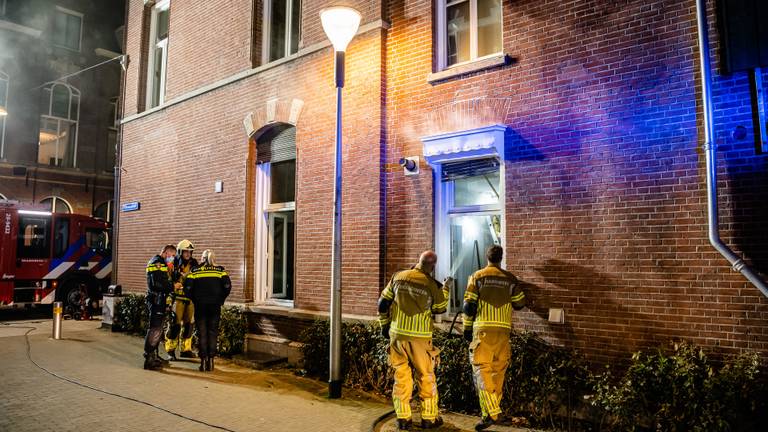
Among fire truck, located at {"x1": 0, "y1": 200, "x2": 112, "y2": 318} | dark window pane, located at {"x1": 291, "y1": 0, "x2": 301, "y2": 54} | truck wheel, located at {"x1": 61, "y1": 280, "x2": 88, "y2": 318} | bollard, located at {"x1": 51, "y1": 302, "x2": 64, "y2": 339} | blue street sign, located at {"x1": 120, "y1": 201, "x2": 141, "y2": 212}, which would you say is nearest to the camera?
dark window pane, located at {"x1": 291, "y1": 0, "x2": 301, "y2": 54}

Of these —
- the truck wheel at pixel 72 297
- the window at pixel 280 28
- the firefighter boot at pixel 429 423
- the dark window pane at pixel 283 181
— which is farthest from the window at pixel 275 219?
the truck wheel at pixel 72 297

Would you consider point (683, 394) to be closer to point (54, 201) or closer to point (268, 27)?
point (268, 27)

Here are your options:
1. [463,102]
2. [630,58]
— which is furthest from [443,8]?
[630,58]

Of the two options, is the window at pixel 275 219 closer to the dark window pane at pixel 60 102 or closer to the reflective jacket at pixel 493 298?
the reflective jacket at pixel 493 298

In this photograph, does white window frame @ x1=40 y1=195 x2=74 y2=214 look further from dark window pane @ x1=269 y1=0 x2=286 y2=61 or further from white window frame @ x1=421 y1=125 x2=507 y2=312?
white window frame @ x1=421 y1=125 x2=507 y2=312

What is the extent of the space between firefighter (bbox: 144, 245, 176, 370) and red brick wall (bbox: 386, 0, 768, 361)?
18.5 ft

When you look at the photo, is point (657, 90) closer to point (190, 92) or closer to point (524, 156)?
point (524, 156)

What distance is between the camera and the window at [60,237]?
16.7 meters

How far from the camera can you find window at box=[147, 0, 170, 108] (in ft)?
44.2

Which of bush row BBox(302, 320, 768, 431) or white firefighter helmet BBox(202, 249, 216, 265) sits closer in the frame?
bush row BBox(302, 320, 768, 431)

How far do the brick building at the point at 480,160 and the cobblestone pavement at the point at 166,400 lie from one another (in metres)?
1.49

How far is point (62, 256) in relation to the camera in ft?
55.1

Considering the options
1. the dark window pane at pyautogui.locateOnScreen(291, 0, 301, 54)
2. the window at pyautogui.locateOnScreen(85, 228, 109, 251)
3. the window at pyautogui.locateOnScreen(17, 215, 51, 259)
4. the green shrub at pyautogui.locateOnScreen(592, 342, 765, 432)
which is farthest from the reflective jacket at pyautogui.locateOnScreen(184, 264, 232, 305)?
the window at pyautogui.locateOnScreen(85, 228, 109, 251)

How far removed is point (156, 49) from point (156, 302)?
789 centimetres
